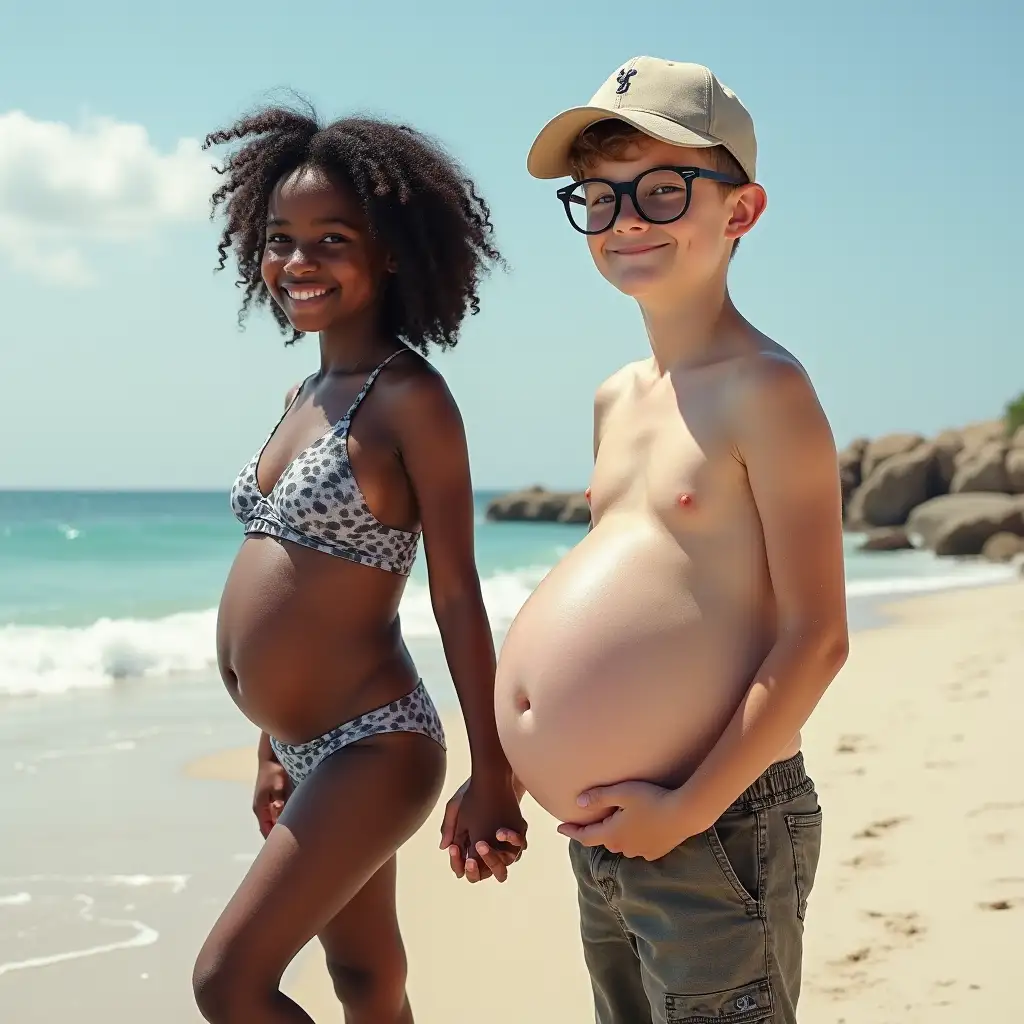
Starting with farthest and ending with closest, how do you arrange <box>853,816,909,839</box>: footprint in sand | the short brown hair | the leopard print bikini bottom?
<box>853,816,909,839</box>: footprint in sand, the leopard print bikini bottom, the short brown hair

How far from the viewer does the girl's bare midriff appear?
2.53 meters

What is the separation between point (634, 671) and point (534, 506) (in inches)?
1636

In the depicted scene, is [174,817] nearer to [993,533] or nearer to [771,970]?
[771,970]

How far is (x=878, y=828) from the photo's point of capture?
16.3 ft

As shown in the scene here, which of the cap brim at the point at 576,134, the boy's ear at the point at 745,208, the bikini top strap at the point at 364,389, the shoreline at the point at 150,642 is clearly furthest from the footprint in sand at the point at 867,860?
the shoreline at the point at 150,642

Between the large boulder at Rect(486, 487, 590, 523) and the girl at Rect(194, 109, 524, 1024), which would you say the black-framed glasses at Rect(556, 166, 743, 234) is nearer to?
the girl at Rect(194, 109, 524, 1024)

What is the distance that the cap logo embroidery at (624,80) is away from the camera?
2217 millimetres

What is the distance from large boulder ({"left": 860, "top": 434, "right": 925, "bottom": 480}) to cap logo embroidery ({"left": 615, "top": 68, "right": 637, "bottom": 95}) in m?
31.1

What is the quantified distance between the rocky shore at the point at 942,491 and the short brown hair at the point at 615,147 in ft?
71.6

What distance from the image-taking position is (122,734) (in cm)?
734

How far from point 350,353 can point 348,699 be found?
781 mm

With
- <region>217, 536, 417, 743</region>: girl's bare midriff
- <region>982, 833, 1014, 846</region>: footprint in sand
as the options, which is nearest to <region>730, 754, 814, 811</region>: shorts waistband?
<region>217, 536, 417, 743</region>: girl's bare midriff

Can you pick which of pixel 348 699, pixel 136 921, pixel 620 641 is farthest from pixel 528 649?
pixel 136 921

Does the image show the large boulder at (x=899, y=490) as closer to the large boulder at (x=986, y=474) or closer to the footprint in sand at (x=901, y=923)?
the large boulder at (x=986, y=474)
